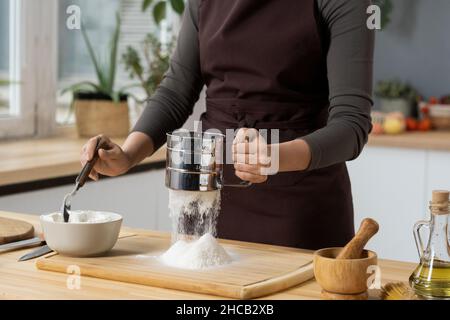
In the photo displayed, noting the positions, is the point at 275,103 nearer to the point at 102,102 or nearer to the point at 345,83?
the point at 345,83

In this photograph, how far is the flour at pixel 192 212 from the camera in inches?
56.5

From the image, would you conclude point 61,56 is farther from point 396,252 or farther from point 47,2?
point 396,252

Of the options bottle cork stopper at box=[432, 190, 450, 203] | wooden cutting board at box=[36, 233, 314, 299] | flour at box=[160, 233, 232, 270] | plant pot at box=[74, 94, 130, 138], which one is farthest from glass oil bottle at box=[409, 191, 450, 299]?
plant pot at box=[74, 94, 130, 138]

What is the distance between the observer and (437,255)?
1.14 metres

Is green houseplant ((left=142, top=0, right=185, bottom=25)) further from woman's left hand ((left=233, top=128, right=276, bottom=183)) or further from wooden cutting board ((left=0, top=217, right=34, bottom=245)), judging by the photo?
woman's left hand ((left=233, top=128, right=276, bottom=183))

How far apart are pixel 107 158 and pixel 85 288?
1.32 feet

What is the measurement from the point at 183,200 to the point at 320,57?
0.46 m

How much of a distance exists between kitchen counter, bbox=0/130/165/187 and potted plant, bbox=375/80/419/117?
130cm

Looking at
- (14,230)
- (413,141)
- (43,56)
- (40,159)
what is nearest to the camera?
(14,230)

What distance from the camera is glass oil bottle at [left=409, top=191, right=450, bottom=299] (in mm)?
1143

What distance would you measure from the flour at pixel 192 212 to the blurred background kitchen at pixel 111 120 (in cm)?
106

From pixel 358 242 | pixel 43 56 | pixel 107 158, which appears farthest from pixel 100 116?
pixel 358 242
